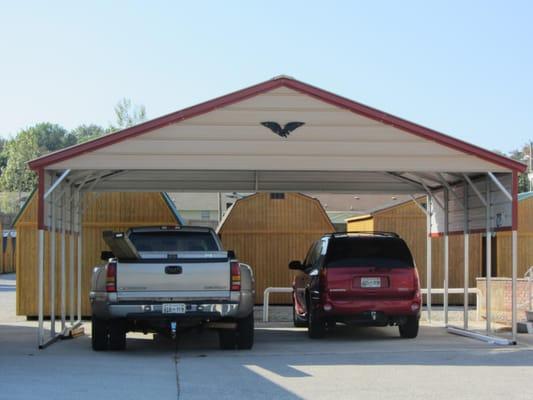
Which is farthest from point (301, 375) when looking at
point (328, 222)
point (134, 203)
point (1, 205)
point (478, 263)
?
point (1, 205)

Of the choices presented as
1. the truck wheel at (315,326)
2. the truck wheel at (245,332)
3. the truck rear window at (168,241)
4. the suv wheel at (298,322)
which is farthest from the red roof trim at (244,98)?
the suv wheel at (298,322)

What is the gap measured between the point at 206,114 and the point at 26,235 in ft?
26.7

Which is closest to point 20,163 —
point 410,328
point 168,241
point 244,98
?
point 168,241

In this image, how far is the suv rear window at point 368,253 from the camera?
13414mm

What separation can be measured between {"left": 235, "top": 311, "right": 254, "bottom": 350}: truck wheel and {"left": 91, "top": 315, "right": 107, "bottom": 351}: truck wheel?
73.4 inches

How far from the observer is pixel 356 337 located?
14.7m

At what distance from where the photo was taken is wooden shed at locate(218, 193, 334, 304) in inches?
906

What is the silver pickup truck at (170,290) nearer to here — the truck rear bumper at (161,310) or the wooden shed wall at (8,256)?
the truck rear bumper at (161,310)

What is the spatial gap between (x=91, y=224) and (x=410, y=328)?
8.51m

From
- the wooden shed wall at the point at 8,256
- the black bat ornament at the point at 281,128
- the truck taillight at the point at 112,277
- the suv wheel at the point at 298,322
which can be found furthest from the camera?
the wooden shed wall at the point at 8,256

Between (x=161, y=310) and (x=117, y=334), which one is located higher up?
(x=161, y=310)

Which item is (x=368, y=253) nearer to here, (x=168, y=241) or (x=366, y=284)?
(x=366, y=284)

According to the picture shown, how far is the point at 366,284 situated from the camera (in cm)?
1332

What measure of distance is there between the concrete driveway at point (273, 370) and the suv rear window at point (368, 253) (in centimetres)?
126
